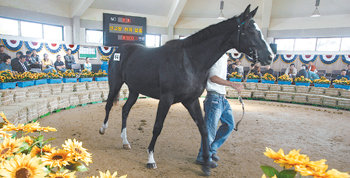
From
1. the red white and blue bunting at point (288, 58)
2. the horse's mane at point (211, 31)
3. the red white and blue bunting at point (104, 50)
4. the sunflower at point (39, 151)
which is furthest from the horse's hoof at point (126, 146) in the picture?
the red white and blue bunting at point (288, 58)

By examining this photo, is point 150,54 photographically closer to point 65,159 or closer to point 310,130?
point 65,159

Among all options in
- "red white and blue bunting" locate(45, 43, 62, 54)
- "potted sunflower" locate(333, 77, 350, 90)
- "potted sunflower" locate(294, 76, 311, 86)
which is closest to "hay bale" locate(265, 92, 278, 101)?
"potted sunflower" locate(294, 76, 311, 86)

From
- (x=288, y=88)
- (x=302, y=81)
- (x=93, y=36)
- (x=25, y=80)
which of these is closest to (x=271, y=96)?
(x=288, y=88)

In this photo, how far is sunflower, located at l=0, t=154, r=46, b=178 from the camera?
745 millimetres

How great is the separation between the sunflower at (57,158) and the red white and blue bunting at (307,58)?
52.7ft

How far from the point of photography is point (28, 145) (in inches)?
39.7

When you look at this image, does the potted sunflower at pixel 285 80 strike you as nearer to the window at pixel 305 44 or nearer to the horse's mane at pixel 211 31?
the window at pixel 305 44

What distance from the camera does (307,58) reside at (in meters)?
13.9

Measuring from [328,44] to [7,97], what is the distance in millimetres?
Result: 16687

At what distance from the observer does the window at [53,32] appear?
12.5 meters

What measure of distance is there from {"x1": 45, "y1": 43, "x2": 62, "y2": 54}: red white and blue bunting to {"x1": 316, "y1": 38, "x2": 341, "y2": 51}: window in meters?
16.6

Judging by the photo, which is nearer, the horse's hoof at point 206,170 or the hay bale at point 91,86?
the horse's hoof at point 206,170

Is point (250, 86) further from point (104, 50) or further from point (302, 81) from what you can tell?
point (104, 50)

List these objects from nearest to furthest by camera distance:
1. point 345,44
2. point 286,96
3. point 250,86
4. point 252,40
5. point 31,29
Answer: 1. point 252,40
2. point 286,96
3. point 250,86
4. point 31,29
5. point 345,44
